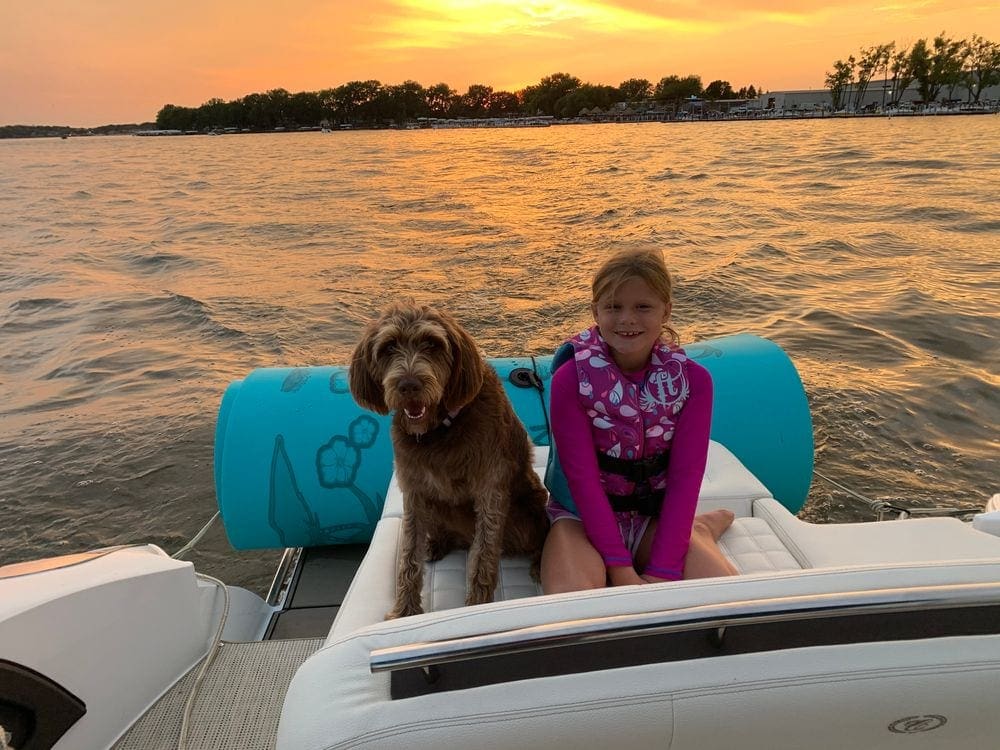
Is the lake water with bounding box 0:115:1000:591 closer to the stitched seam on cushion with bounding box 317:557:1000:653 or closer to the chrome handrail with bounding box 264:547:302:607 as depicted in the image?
the chrome handrail with bounding box 264:547:302:607

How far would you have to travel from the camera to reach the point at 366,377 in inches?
126

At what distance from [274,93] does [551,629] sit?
15056cm

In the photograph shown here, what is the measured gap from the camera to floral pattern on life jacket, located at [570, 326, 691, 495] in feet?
9.64

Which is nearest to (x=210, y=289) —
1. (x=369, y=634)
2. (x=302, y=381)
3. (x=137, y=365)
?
(x=137, y=365)

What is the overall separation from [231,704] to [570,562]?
1977 millimetres

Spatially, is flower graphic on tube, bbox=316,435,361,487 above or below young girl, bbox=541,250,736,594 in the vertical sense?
below

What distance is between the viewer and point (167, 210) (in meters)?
23.6

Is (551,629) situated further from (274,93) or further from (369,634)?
(274,93)

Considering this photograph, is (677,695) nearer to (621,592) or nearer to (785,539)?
(621,592)

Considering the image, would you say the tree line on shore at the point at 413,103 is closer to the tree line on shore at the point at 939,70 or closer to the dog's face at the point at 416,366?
the tree line on shore at the point at 939,70

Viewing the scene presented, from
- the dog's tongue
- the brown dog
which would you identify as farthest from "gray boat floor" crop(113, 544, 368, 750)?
the dog's tongue

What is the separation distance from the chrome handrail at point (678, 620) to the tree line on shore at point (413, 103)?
144934mm

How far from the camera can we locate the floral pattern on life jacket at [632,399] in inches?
116

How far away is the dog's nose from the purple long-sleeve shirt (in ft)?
2.21
